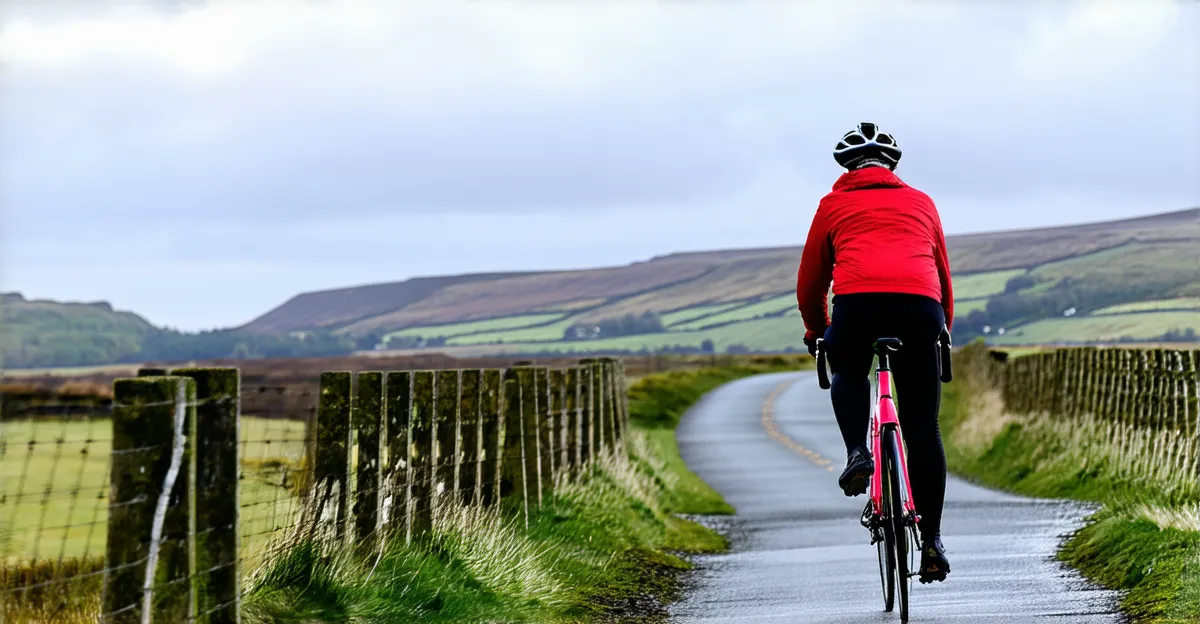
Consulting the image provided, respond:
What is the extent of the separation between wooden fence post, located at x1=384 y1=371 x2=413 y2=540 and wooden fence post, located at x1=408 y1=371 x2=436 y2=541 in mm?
71

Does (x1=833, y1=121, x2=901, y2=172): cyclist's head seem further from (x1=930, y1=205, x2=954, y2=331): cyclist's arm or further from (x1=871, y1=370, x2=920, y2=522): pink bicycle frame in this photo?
(x1=871, y1=370, x2=920, y2=522): pink bicycle frame

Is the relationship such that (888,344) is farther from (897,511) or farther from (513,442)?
(513,442)

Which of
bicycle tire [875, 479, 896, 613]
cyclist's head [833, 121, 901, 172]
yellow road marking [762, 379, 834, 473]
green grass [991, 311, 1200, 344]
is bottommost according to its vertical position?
yellow road marking [762, 379, 834, 473]

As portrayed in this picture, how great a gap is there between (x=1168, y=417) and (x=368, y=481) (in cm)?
1069

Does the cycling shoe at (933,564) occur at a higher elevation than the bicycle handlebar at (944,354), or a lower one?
lower

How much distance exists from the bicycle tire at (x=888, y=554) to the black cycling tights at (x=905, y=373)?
16cm

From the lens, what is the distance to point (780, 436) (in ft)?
127

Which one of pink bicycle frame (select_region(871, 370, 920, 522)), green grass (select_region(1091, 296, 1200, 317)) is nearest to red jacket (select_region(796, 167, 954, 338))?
pink bicycle frame (select_region(871, 370, 920, 522))

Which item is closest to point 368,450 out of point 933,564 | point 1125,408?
point 933,564

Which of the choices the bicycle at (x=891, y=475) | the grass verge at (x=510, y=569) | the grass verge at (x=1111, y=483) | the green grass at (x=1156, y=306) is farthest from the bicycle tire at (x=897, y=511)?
the green grass at (x=1156, y=306)

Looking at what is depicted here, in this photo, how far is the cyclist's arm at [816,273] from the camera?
8.70 metres

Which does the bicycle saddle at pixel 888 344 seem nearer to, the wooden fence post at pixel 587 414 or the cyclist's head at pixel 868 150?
the cyclist's head at pixel 868 150

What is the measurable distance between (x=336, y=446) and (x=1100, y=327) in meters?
153

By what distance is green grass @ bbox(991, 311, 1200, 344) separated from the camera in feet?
463
